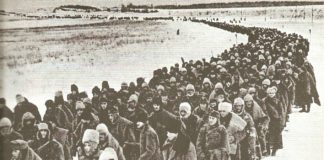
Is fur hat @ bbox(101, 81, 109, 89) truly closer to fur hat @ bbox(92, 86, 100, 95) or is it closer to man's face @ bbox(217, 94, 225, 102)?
fur hat @ bbox(92, 86, 100, 95)

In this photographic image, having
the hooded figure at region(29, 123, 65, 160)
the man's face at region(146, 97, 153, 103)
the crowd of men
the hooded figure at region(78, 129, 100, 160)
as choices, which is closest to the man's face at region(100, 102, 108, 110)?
the crowd of men

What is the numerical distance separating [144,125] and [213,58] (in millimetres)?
1749

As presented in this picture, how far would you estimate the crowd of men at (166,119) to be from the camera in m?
3.02

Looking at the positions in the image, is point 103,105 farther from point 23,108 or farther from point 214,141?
point 214,141

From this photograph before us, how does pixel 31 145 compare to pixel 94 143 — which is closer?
pixel 94 143

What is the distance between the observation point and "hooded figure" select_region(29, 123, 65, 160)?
3.08m

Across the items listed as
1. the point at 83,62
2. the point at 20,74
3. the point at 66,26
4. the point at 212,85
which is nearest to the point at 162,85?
the point at 212,85


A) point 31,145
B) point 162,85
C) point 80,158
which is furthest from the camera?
point 162,85

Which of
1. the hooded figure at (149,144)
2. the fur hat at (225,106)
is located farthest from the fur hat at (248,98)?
the hooded figure at (149,144)

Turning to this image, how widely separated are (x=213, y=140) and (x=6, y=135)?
1.16m

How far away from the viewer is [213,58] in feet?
15.6

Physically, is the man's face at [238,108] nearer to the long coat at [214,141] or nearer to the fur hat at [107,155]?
the long coat at [214,141]

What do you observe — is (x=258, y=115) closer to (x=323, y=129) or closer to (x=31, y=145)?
(x=323, y=129)

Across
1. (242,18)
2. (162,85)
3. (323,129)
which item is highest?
(242,18)
